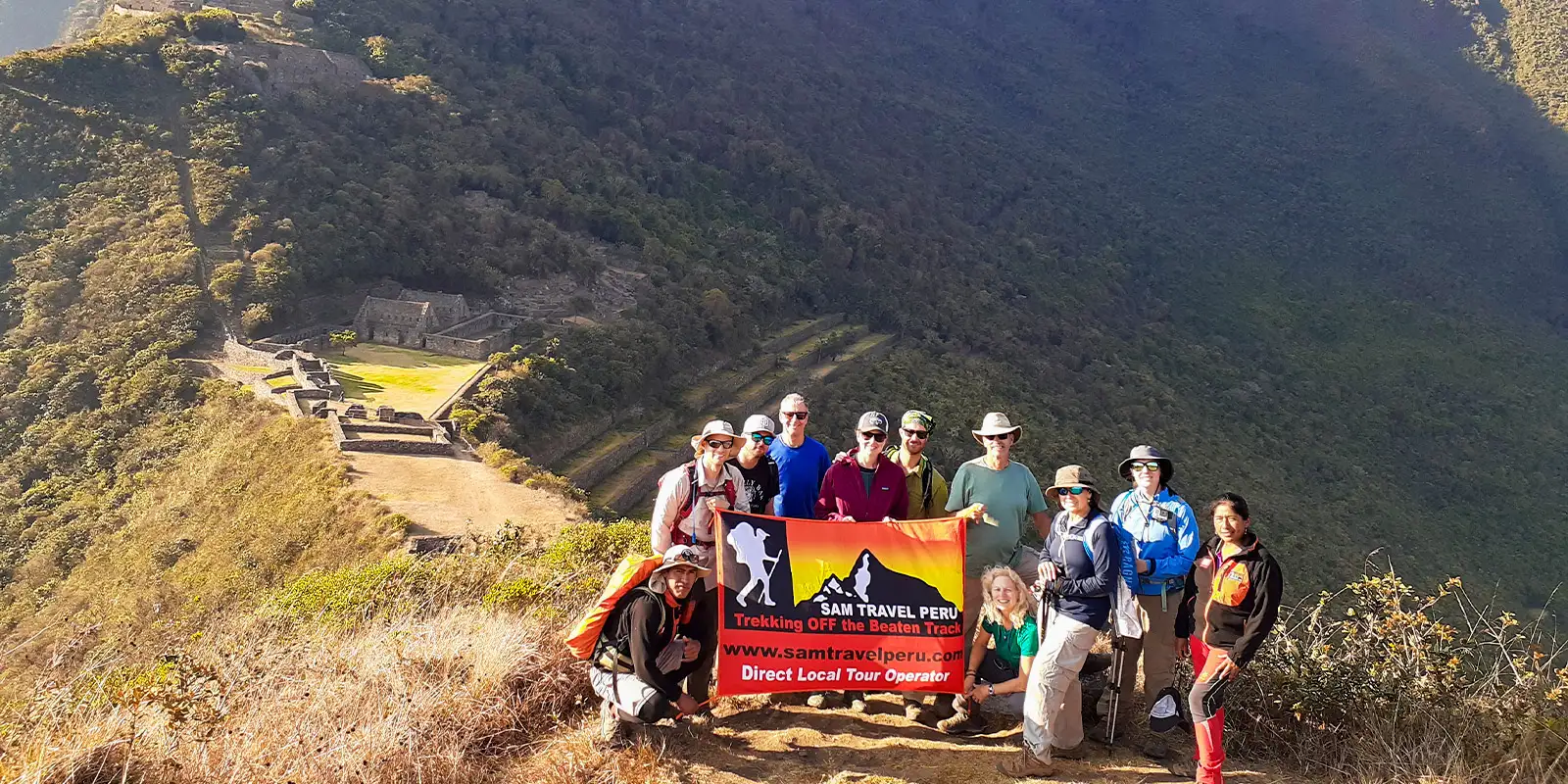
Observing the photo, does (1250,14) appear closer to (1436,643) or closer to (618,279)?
(618,279)

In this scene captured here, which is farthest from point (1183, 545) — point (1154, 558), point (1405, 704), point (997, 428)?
point (1405, 704)

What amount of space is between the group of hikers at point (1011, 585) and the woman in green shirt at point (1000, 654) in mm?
12

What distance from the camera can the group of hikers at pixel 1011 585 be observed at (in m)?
5.00

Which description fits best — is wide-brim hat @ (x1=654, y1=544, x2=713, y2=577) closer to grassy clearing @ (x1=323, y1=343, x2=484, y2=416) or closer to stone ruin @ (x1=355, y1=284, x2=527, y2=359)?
grassy clearing @ (x1=323, y1=343, x2=484, y2=416)

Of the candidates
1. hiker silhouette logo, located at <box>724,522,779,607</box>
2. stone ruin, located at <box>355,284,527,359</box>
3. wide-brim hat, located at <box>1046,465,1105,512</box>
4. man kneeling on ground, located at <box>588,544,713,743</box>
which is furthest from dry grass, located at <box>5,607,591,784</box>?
stone ruin, located at <box>355,284,527,359</box>

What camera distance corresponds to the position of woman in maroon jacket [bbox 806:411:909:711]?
6059mm

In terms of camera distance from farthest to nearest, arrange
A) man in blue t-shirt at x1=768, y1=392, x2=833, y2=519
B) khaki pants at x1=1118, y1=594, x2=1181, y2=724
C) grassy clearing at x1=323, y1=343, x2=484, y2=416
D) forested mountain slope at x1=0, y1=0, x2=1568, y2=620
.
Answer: forested mountain slope at x1=0, y1=0, x2=1568, y2=620 < grassy clearing at x1=323, y1=343, x2=484, y2=416 < man in blue t-shirt at x1=768, y1=392, x2=833, y2=519 < khaki pants at x1=1118, y1=594, x2=1181, y2=724

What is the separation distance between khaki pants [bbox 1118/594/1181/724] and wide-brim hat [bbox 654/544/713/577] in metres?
2.77

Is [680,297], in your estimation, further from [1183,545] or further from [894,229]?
[1183,545]

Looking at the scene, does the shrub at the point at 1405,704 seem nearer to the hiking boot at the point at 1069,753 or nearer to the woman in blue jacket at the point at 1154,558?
the woman in blue jacket at the point at 1154,558

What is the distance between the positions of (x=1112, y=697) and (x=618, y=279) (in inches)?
1290

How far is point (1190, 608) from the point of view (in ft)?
17.6

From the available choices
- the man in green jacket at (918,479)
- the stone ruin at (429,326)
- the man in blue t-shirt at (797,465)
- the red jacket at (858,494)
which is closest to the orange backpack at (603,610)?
the man in blue t-shirt at (797,465)

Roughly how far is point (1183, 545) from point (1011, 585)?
1078 millimetres
